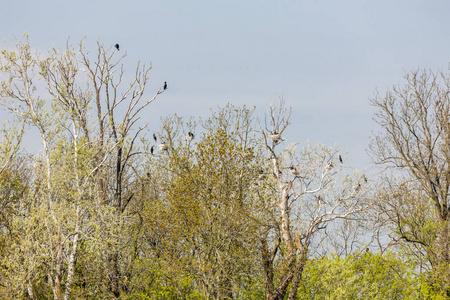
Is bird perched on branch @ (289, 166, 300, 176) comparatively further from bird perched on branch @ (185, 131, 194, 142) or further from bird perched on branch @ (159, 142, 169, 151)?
bird perched on branch @ (159, 142, 169, 151)

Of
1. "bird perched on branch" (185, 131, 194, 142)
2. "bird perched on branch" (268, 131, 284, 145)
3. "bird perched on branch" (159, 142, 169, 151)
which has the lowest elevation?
"bird perched on branch" (268, 131, 284, 145)

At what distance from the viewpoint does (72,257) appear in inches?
857

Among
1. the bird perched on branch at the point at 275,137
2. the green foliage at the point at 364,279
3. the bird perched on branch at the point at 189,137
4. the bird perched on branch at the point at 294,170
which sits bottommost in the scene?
the green foliage at the point at 364,279

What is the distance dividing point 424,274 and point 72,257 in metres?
16.6

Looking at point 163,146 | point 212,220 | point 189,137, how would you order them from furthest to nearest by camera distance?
point 189,137
point 163,146
point 212,220

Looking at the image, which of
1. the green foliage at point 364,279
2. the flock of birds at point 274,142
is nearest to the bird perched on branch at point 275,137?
the flock of birds at point 274,142

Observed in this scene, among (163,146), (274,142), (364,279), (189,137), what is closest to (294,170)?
(274,142)

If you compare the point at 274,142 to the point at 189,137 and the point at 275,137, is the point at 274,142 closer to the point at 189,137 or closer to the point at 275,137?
the point at 275,137

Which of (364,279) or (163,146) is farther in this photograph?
(163,146)

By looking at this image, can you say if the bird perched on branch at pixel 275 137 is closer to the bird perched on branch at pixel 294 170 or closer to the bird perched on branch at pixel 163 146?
the bird perched on branch at pixel 294 170

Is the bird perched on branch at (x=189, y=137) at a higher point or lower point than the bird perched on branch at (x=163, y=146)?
higher

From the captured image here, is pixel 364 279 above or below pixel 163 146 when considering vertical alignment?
below

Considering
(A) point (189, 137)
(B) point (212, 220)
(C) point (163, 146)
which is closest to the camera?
(B) point (212, 220)

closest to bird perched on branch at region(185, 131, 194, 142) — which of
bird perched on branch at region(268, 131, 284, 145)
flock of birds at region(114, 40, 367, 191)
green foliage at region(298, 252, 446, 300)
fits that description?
flock of birds at region(114, 40, 367, 191)
